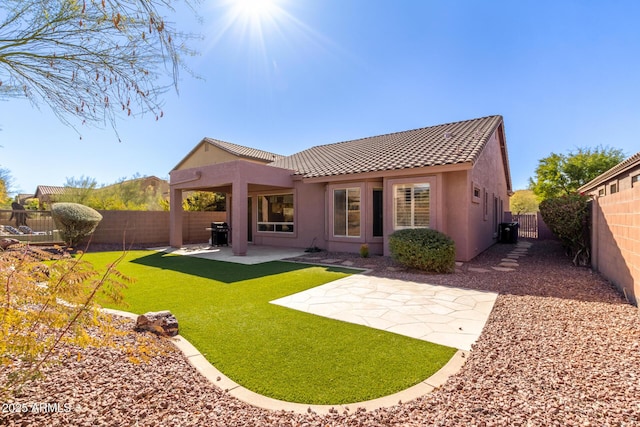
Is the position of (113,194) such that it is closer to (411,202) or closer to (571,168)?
(411,202)

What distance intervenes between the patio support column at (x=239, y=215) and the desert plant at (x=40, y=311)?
9.65 m

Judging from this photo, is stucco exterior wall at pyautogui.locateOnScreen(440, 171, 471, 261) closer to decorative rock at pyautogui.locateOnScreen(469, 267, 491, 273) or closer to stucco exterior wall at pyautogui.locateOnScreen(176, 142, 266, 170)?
decorative rock at pyautogui.locateOnScreen(469, 267, 491, 273)

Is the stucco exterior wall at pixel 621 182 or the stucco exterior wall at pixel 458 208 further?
the stucco exterior wall at pixel 621 182

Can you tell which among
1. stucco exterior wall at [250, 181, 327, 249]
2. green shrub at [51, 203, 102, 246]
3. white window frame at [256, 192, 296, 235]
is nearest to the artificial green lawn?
stucco exterior wall at [250, 181, 327, 249]

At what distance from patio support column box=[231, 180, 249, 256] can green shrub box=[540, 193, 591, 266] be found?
38.7 feet

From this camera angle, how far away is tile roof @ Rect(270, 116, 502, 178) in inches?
430

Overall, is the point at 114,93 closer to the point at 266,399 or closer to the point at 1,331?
the point at 1,331

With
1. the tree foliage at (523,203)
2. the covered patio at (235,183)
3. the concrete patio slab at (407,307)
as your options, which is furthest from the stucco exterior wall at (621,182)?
the tree foliage at (523,203)

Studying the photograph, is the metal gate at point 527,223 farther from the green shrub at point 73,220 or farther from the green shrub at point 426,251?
the green shrub at point 73,220

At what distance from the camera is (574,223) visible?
1005cm

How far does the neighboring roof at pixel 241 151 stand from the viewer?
2533cm

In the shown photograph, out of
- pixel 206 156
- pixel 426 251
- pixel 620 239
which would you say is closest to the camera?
pixel 620 239

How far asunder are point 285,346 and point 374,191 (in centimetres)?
923

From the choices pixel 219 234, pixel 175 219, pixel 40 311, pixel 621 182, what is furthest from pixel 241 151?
pixel 621 182
